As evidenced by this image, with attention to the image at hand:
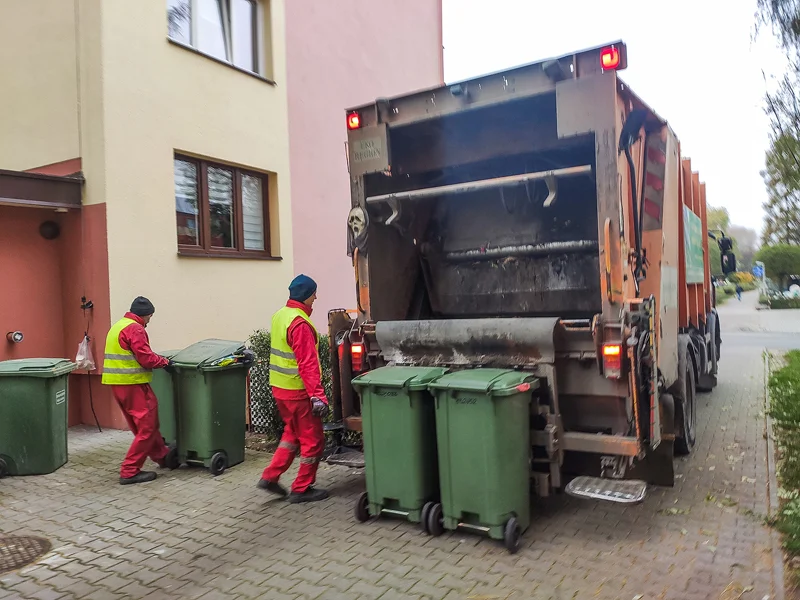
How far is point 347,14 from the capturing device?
37.0 ft

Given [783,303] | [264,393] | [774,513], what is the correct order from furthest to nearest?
[783,303] → [264,393] → [774,513]

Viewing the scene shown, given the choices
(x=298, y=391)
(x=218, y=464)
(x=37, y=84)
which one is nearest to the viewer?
(x=298, y=391)

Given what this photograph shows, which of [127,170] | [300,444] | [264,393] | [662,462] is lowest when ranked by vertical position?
[662,462]

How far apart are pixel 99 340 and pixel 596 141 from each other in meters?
5.36

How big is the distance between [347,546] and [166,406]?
8.23ft

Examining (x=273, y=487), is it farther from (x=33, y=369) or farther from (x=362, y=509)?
(x=33, y=369)

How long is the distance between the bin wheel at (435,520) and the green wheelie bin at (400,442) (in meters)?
0.04

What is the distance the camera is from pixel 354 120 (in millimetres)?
4914

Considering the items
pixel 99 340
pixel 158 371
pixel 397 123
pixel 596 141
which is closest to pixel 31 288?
pixel 99 340

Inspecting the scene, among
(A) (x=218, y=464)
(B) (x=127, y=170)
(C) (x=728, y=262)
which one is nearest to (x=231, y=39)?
(B) (x=127, y=170)

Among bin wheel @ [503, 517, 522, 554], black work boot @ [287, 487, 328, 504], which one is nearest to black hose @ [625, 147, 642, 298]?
bin wheel @ [503, 517, 522, 554]

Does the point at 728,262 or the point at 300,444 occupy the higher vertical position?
the point at 728,262

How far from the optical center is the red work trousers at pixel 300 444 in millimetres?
4582

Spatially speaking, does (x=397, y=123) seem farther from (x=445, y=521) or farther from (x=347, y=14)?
(x=347, y=14)
